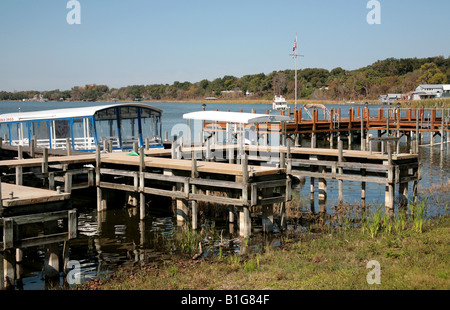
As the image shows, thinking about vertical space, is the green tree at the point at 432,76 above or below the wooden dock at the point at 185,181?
above

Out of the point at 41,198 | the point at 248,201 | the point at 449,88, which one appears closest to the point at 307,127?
the point at 248,201

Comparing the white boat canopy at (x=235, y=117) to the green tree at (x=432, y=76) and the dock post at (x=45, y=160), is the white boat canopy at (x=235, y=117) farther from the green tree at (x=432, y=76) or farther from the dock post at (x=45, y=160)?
the green tree at (x=432, y=76)

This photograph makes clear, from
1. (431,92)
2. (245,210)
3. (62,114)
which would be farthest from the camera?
(431,92)

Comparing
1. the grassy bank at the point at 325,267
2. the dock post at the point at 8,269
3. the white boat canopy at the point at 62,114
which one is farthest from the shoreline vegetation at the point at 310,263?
the white boat canopy at the point at 62,114

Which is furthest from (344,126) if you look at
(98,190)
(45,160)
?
(45,160)

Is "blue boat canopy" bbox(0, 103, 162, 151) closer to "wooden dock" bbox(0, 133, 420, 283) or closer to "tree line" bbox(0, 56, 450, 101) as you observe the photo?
"wooden dock" bbox(0, 133, 420, 283)

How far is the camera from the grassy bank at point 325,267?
10203mm

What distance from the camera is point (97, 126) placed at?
26.1 m

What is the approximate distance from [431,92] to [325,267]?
129 meters

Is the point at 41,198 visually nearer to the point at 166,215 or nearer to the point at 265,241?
the point at 265,241

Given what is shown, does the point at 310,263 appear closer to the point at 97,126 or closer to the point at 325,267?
the point at 325,267

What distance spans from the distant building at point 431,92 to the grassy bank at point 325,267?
4812 inches

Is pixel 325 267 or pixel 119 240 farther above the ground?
pixel 325 267
